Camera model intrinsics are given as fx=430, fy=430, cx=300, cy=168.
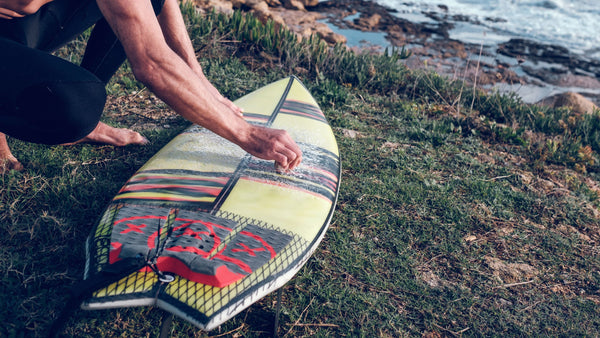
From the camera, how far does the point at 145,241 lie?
4.93 feet

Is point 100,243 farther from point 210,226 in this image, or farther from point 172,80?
point 172,80

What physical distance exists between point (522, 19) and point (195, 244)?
8.34 m

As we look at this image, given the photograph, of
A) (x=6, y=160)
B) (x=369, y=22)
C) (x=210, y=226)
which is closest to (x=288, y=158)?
(x=210, y=226)

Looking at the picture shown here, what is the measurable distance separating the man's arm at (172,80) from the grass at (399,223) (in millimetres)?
560

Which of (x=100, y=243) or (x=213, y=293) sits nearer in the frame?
(x=213, y=293)

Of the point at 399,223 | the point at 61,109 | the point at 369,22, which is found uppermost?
the point at 61,109

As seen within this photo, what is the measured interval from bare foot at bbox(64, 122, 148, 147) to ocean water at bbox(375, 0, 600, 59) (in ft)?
18.1

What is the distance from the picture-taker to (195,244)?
1.50m

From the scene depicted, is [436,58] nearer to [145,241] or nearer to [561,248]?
[561,248]

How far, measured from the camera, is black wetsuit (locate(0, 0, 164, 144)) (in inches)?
60.0

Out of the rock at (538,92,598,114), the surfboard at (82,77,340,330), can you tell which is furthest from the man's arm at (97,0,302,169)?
the rock at (538,92,598,114)

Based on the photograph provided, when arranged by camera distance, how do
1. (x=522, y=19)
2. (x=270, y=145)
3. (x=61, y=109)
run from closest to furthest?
1. (x=61, y=109)
2. (x=270, y=145)
3. (x=522, y=19)

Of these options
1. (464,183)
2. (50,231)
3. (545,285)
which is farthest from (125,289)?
(464,183)

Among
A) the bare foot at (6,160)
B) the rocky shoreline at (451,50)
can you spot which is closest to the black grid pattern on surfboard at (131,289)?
the bare foot at (6,160)
